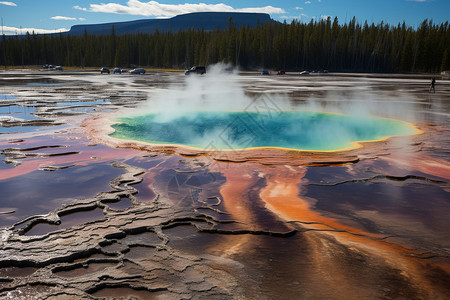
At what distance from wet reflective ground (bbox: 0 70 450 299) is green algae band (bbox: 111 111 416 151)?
5.67 feet

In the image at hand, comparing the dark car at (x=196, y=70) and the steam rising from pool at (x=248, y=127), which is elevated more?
the dark car at (x=196, y=70)

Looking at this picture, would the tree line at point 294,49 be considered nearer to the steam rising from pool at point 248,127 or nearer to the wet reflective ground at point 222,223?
the steam rising from pool at point 248,127

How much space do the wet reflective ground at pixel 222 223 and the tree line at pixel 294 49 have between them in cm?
8728

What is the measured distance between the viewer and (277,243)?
459 cm

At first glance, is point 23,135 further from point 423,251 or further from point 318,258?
point 423,251

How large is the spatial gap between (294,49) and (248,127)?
90.2m

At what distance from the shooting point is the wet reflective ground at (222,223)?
12.1ft

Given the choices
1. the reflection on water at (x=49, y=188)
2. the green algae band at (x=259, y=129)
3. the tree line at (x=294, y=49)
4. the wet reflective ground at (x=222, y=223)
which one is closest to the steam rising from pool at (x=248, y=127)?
the green algae band at (x=259, y=129)

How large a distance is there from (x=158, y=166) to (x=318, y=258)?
4.84 metres

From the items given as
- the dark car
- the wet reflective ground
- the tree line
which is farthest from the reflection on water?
the tree line

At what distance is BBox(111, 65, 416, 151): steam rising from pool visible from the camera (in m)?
11.5

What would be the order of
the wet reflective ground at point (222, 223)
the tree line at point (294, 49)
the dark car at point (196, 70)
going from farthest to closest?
the tree line at point (294, 49)
the dark car at point (196, 70)
the wet reflective ground at point (222, 223)

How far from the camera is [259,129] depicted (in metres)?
14.0

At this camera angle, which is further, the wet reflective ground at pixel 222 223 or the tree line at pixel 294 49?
the tree line at pixel 294 49
